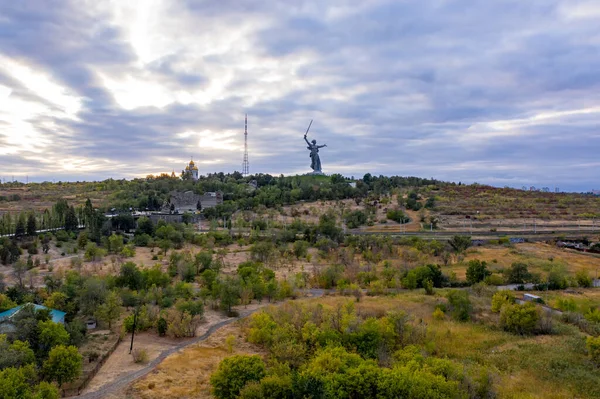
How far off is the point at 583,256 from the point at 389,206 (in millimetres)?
39362

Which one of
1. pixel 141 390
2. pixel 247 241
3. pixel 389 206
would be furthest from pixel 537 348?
pixel 389 206

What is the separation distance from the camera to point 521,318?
23.8m

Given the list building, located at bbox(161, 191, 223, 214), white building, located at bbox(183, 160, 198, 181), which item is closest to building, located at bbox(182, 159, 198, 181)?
white building, located at bbox(183, 160, 198, 181)

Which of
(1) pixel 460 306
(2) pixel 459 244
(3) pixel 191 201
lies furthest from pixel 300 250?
(3) pixel 191 201

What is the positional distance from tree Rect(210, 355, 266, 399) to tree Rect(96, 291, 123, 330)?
37.1 feet

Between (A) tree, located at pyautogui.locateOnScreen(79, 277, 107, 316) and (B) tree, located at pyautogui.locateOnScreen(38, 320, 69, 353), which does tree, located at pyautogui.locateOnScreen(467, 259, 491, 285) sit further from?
(B) tree, located at pyautogui.locateOnScreen(38, 320, 69, 353)

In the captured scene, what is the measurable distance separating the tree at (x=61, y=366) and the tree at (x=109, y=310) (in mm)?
7136

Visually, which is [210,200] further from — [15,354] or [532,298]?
[15,354]

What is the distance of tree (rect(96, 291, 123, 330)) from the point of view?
24.8 meters

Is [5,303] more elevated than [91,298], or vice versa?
[5,303]

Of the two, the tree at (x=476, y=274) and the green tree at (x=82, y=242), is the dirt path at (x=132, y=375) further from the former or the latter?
the green tree at (x=82, y=242)

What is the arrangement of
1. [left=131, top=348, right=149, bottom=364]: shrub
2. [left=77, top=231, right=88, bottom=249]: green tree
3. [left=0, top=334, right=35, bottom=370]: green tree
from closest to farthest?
1. [left=0, top=334, right=35, bottom=370]: green tree
2. [left=131, top=348, right=149, bottom=364]: shrub
3. [left=77, top=231, right=88, bottom=249]: green tree

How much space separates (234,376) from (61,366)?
7372 mm

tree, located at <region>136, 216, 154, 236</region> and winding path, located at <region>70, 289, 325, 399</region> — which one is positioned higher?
tree, located at <region>136, 216, 154, 236</region>
